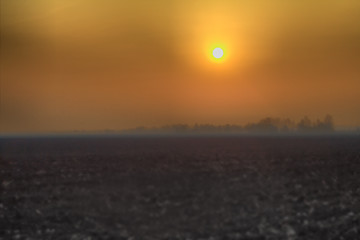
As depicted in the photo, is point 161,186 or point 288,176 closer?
point 161,186

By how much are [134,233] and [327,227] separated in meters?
13.7

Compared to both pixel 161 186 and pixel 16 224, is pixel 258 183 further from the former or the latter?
pixel 16 224

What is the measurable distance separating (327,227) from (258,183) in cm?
2651

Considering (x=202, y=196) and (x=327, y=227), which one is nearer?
(x=327, y=227)

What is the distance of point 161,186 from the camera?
58688 mm

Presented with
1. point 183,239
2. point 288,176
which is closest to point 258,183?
point 288,176

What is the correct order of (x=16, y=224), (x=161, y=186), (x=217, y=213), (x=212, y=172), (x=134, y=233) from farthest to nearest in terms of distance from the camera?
(x=212, y=172) < (x=161, y=186) < (x=217, y=213) < (x=16, y=224) < (x=134, y=233)

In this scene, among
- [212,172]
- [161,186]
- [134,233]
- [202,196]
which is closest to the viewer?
[134,233]

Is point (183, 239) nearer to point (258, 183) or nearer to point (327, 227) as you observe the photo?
point (327, 227)

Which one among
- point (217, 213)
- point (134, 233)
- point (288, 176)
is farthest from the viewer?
point (288, 176)

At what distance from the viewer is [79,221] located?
3731 cm

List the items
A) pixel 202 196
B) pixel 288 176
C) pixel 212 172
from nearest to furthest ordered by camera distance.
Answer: pixel 202 196 → pixel 288 176 → pixel 212 172

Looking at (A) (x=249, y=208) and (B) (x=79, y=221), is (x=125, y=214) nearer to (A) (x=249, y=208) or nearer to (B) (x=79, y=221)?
(B) (x=79, y=221)

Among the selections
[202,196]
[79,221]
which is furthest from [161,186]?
[79,221]
